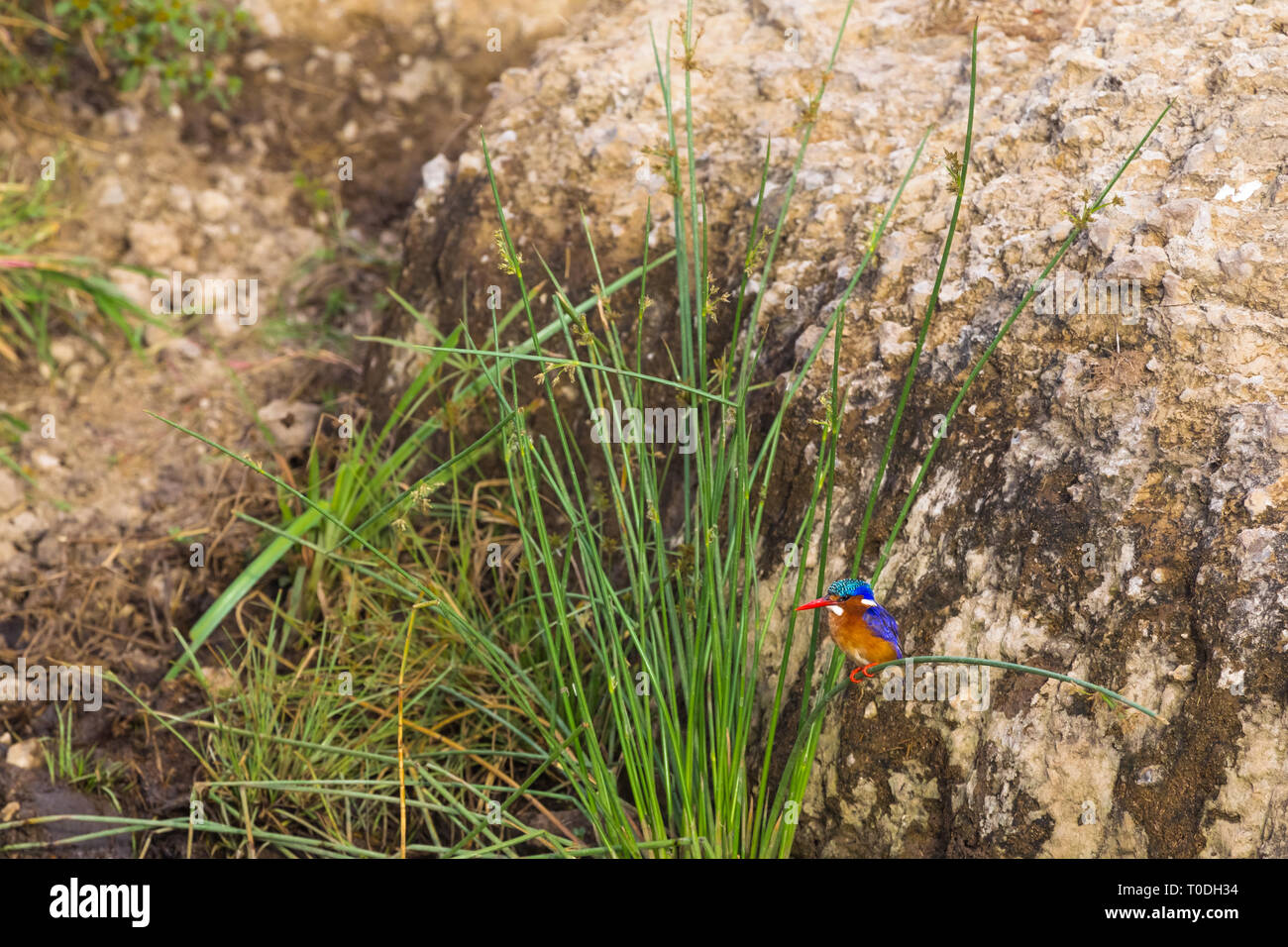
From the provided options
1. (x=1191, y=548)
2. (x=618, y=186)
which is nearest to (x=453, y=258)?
(x=618, y=186)

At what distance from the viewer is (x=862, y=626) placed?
5.08ft

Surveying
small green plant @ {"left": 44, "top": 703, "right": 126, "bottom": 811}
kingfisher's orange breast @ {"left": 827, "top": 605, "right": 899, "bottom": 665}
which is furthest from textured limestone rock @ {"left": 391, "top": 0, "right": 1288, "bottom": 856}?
small green plant @ {"left": 44, "top": 703, "right": 126, "bottom": 811}

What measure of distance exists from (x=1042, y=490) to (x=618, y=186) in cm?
143

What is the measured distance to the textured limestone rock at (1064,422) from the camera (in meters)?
1.55

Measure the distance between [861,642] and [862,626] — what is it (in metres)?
0.02

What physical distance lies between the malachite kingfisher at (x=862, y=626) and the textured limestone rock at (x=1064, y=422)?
240mm

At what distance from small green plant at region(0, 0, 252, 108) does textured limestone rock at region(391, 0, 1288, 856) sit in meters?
1.83

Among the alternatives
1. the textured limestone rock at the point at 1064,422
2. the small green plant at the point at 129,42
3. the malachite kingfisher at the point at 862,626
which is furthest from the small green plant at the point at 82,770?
the small green plant at the point at 129,42

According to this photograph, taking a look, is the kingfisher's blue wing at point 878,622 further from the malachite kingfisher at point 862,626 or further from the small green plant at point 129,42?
the small green plant at point 129,42

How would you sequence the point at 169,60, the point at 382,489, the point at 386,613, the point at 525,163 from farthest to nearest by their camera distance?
the point at 169,60 → the point at 525,163 → the point at 382,489 → the point at 386,613

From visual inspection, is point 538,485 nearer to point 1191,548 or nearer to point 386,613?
point 386,613

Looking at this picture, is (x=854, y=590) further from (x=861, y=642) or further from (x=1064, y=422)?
(x=1064, y=422)

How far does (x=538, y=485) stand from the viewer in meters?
2.49

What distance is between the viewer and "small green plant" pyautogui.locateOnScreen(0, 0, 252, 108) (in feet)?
10.9
